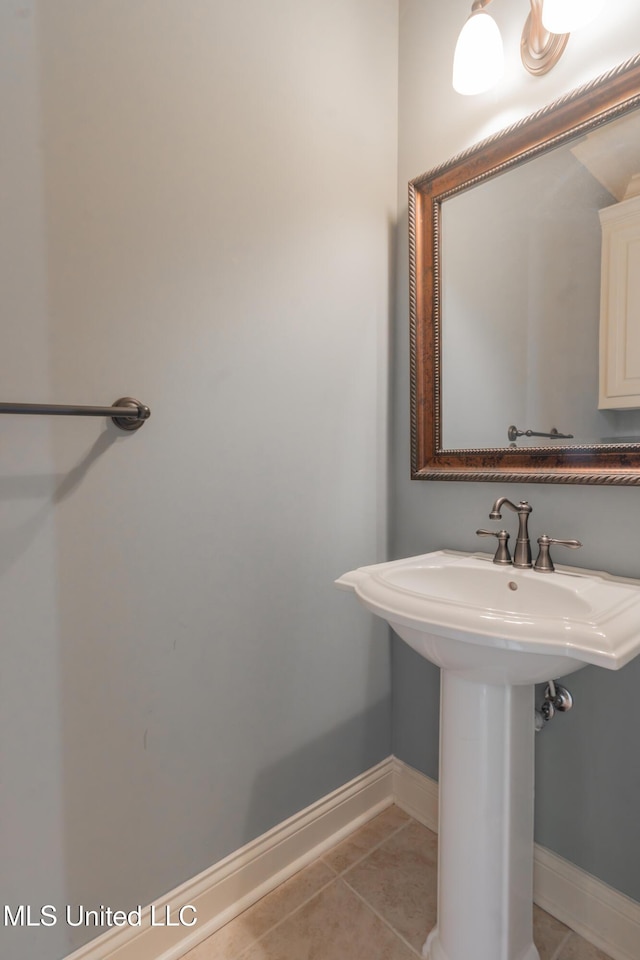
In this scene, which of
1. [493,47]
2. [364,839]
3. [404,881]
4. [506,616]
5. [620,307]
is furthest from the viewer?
[364,839]

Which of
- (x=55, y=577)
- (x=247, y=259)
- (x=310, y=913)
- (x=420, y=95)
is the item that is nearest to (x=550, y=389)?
(x=247, y=259)

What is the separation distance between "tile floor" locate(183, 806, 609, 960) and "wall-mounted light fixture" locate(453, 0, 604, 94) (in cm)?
193

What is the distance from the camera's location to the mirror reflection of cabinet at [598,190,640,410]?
92 centimetres

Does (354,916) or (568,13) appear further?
(354,916)

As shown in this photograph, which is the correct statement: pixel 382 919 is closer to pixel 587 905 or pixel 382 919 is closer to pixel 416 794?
pixel 416 794

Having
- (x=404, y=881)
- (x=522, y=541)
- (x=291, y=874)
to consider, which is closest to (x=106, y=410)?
(x=522, y=541)

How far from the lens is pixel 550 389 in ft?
3.45

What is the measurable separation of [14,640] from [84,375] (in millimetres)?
478

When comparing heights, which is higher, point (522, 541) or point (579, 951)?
point (522, 541)

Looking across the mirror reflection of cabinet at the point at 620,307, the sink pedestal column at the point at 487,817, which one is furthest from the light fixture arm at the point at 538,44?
the sink pedestal column at the point at 487,817

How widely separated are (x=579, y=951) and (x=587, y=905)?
0.08 meters

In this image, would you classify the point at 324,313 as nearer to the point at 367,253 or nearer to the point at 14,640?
the point at 367,253

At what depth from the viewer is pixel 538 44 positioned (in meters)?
1.02

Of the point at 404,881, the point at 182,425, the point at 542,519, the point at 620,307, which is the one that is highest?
the point at 620,307
